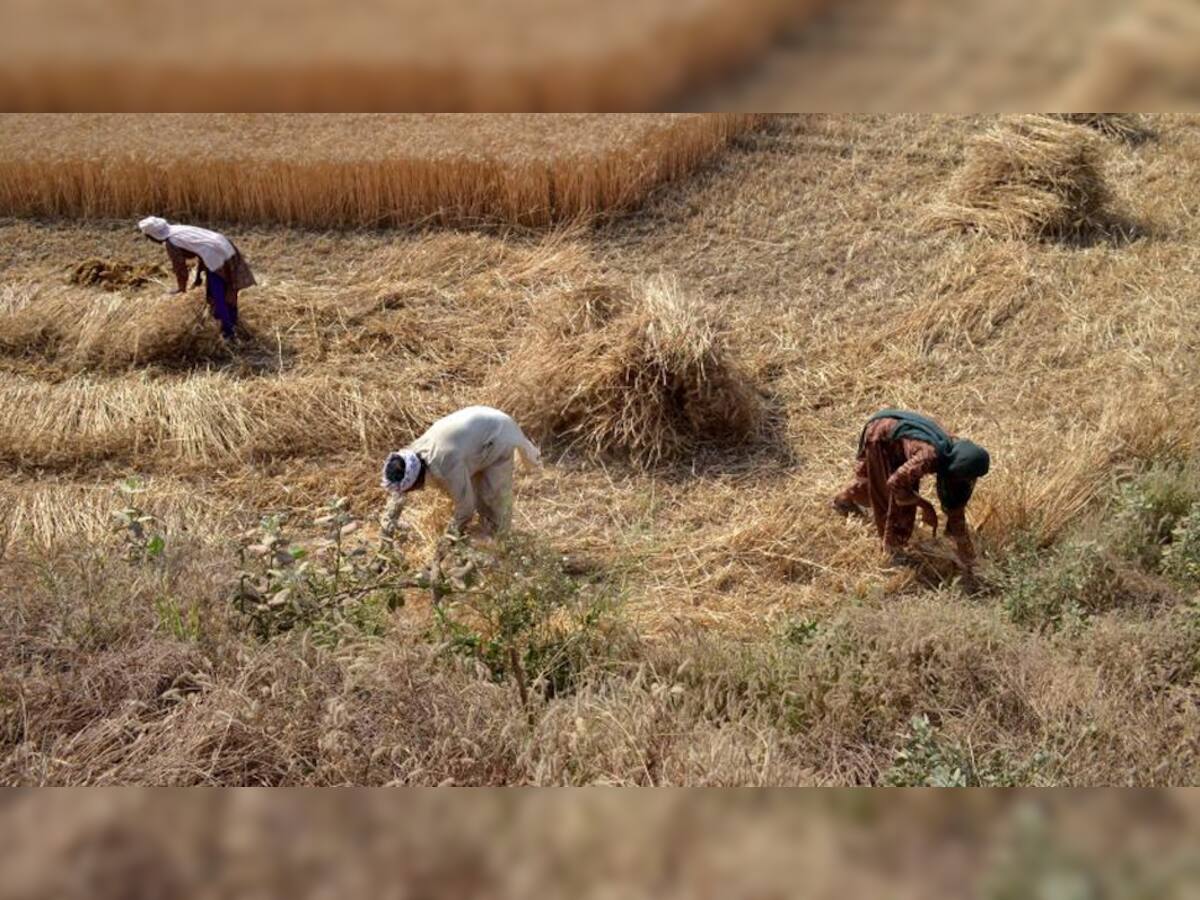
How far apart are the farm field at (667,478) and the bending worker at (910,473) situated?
0.50ft

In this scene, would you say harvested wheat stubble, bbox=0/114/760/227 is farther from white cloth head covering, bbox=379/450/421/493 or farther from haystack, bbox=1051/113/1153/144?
white cloth head covering, bbox=379/450/421/493

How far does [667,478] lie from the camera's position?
6.17 meters

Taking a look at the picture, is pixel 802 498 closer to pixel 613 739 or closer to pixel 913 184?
pixel 613 739

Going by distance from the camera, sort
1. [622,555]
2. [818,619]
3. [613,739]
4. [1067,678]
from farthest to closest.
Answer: [622,555]
[818,619]
[1067,678]
[613,739]

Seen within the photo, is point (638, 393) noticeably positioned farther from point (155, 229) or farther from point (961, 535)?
point (155, 229)

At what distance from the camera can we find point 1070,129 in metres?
8.61

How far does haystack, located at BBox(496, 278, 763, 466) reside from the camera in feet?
20.6

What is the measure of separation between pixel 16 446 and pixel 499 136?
4.95 m

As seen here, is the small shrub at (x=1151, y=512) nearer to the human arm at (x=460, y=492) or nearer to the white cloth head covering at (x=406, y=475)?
the human arm at (x=460, y=492)

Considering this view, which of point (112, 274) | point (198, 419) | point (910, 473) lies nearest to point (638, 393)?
point (910, 473)

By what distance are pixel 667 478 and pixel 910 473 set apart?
1.62 meters

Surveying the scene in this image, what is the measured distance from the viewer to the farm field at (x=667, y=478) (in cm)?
256

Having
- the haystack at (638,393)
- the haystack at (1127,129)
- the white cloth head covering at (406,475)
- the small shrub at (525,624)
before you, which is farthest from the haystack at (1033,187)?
the small shrub at (525,624)
